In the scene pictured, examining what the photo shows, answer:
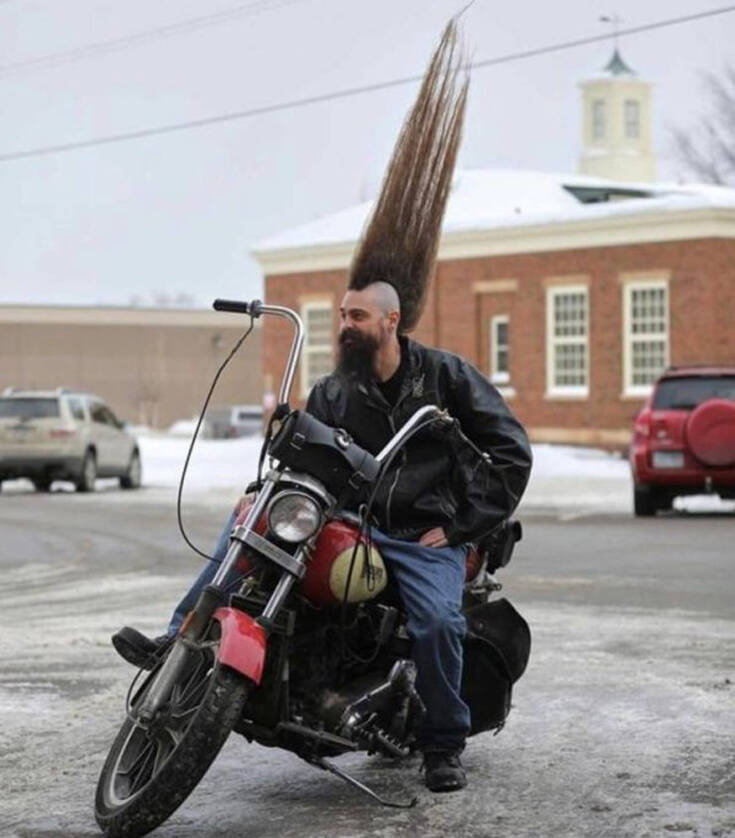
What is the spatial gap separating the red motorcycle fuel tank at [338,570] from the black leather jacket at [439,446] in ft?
1.19

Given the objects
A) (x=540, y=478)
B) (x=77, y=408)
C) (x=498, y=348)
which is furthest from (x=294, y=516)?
(x=498, y=348)

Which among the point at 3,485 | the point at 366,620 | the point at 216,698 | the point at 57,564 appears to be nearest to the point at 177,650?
the point at 216,698

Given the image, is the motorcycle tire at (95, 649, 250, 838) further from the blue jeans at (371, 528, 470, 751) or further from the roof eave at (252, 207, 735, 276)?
the roof eave at (252, 207, 735, 276)

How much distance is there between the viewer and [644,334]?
1674 inches

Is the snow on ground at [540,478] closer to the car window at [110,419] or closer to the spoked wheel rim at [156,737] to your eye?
the car window at [110,419]

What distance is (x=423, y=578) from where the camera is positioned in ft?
22.7

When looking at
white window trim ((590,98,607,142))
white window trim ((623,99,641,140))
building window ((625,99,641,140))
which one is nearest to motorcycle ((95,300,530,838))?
white window trim ((590,98,607,142))

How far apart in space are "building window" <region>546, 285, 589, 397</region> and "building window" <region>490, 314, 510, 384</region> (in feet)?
5.59

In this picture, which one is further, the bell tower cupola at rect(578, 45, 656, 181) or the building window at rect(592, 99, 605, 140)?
the building window at rect(592, 99, 605, 140)

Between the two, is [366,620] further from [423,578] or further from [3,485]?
→ [3,485]

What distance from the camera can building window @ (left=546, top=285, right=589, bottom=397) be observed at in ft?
144

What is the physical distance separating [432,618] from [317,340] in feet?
143

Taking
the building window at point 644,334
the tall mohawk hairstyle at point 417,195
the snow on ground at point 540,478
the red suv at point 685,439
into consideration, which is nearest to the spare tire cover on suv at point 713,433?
the red suv at point 685,439

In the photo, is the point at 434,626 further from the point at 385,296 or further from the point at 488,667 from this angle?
the point at 385,296
